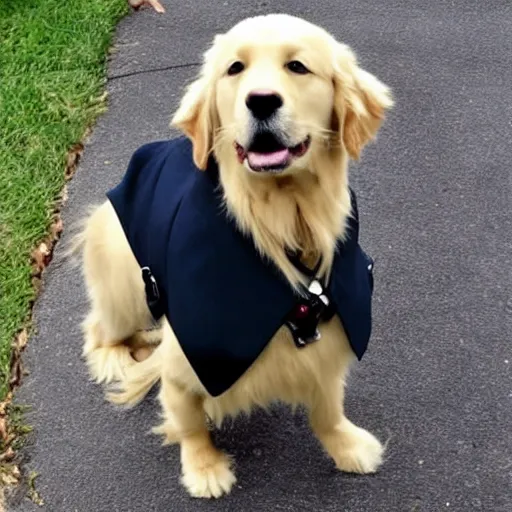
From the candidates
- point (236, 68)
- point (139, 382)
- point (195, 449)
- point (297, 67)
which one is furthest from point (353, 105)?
point (139, 382)

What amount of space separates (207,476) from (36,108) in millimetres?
2419

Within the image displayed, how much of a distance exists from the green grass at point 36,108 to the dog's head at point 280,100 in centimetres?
161

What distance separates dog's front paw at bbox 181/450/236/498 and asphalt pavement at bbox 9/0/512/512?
4 centimetres

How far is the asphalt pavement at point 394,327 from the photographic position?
135 inches

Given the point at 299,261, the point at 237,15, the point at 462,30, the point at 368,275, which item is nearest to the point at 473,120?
the point at 462,30

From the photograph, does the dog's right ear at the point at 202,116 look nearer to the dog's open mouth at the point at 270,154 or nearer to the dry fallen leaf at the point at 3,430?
the dog's open mouth at the point at 270,154

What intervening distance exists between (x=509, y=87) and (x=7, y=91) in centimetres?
265

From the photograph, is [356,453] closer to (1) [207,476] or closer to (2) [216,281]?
(1) [207,476]

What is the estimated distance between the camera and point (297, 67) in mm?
2590

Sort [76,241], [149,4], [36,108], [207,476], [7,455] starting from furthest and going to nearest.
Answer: [149,4], [36,108], [76,241], [7,455], [207,476]

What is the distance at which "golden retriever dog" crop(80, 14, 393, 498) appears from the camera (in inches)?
101

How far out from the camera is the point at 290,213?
9.06ft

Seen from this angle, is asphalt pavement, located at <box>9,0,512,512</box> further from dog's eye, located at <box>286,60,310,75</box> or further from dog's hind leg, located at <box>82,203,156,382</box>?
dog's eye, located at <box>286,60,310,75</box>

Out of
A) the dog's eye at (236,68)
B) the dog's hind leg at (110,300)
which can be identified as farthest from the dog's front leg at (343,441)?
the dog's eye at (236,68)
